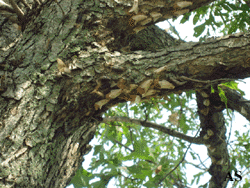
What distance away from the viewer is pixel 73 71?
3.93 feet

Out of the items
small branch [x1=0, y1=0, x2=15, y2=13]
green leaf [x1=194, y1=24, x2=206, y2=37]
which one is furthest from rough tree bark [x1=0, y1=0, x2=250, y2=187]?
green leaf [x1=194, y1=24, x2=206, y2=37]

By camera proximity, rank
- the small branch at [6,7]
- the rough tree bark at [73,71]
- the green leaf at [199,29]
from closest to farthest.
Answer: the rough tree bark at [73,71] → the small branch at [6,7] → the green leaf at [199,29]

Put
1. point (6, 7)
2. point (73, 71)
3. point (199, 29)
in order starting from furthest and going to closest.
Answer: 1. point (199, 29)
2. point (6, 7)
3. point (73, 71)

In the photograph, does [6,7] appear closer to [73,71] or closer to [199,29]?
[73,71]

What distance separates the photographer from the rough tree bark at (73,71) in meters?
1.07

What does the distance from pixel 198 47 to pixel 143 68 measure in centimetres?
40

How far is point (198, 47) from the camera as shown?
1375 mm

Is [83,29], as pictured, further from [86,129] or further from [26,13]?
[86,129]

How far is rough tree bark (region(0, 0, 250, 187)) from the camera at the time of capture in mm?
1066

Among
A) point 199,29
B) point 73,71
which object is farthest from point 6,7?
point 199,29

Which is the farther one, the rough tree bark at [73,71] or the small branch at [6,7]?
the small branch at [6,7]

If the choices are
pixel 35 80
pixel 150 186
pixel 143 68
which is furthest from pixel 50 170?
pixel 150 186

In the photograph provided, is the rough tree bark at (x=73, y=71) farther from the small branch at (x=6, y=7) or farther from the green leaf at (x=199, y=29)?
the green leaf at (x=199, y=29)

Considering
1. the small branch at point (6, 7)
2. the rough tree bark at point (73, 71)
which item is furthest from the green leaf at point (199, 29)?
the small branch at point (6, 7)
